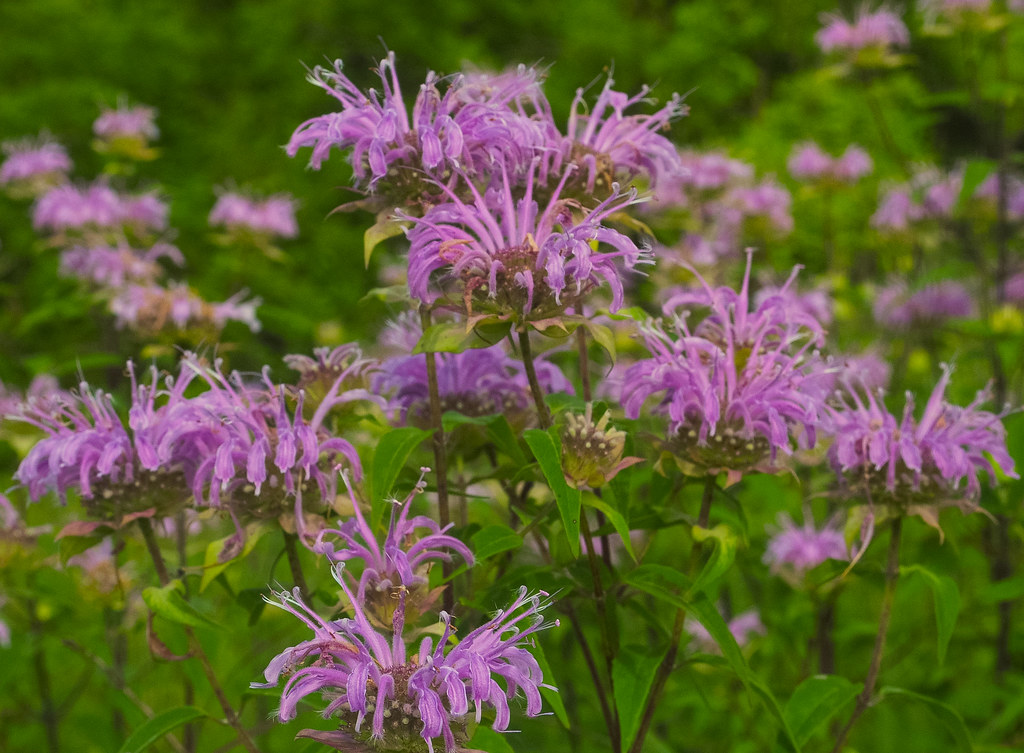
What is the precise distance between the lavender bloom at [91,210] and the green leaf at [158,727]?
2597 millimetres

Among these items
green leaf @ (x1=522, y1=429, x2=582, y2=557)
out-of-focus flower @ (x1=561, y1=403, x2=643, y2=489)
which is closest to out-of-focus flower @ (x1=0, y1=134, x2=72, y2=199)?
out-of-focus flower @ (x1=561, y1=403, x2=643, y2=489)

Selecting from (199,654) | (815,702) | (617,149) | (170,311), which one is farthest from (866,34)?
(199,654)

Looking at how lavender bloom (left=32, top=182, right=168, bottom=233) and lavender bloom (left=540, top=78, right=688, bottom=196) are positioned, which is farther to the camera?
lavender bloom (left=32, top=182, right=168, bottom=233)

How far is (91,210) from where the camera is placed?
3738mm

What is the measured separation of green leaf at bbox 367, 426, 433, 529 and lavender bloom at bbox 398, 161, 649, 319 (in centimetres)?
21

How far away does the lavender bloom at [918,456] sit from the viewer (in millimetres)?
1803

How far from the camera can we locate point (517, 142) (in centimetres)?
161

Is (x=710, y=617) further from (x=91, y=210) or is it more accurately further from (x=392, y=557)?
(x=91, y=210)

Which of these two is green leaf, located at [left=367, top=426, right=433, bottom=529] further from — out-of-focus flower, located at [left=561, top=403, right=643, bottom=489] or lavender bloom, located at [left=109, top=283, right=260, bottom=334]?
lavender bloom, located at [left=109, top=283, right=260, bottom=334]

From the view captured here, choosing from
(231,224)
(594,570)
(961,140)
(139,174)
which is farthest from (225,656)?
(961,140)

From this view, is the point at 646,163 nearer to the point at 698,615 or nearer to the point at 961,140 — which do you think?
the point at 698,615

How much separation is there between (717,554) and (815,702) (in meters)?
0.40

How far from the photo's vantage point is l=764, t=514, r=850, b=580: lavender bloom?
2676 mm

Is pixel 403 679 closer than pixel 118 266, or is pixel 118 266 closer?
pixel 403 679
